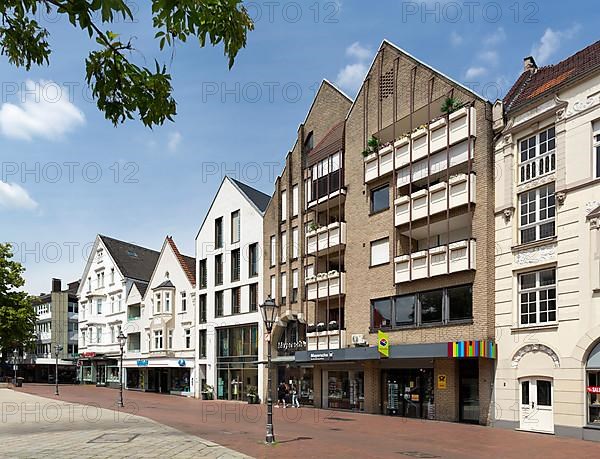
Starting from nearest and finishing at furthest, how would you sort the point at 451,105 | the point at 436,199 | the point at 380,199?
the point at 436,199 < the point at 451,105 < the point at 380,199

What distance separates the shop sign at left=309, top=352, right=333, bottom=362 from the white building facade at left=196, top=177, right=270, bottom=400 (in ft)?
27.2

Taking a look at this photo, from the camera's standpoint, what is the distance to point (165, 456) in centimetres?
1648

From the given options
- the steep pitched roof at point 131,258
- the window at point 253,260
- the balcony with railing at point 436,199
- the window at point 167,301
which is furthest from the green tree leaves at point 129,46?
the steep pitched roof at point 131,258

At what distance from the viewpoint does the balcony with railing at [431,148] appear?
28.8m

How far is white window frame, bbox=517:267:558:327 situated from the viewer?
25047 millimetres

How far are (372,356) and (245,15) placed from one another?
28300 millimetres

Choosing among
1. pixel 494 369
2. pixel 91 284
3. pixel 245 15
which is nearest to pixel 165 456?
pixel 245 15

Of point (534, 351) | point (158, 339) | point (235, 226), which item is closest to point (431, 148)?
point (534, 351)

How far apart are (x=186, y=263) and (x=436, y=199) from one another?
32.0 meters

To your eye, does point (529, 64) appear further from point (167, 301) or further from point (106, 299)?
point (106, 299)

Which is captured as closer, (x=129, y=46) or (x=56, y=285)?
(x=129, y=46)

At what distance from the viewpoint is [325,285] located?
3725 cm

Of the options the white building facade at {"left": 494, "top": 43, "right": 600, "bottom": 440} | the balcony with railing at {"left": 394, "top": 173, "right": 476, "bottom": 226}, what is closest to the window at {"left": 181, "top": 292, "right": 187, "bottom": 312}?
the balcony with railing at {"left": 394, "top": 173, "right": 476, "bottom": 226}

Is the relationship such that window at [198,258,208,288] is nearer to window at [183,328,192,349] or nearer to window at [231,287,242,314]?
window at [231,287,242,314]
